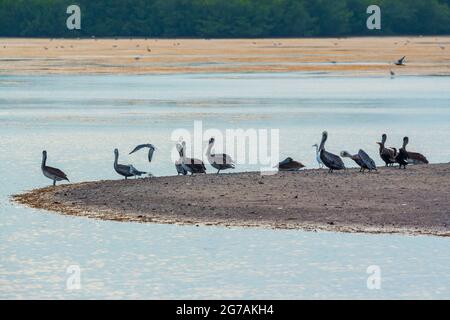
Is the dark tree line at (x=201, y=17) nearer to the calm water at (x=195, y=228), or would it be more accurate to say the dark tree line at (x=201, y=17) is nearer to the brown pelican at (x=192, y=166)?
the calm water at (x=195, y=228)

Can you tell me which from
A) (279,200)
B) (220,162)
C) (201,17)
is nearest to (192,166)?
(220,162)

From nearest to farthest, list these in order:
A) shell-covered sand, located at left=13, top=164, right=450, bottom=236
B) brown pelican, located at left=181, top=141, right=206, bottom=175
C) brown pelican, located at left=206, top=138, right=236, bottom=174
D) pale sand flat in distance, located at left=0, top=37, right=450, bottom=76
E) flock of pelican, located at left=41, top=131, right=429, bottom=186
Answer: shell-covered sand, located at left=13, top=164, right=450, bottom=236 → flock of pelican, located at left=41, top=131, right=429, bottom=186 → brown pelican, located at left=181, top=141, right=206, bottom=175 → brown pelican, located at left=206, top=138, right=236, bottom=174 → pale sand flat in distance, located at left=0, top=37, right=450, bottom=76

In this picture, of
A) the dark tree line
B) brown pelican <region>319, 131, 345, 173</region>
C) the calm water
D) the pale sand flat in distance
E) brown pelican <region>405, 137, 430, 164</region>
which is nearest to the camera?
the calm water

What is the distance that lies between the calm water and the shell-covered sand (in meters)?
0.58

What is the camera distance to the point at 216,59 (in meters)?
80.6

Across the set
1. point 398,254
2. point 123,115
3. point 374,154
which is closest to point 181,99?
point 123,115

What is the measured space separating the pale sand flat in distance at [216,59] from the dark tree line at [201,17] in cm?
2063

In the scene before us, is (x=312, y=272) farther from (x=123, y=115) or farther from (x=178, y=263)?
(x=123, y=115)

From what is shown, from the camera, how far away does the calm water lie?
13.7 meters

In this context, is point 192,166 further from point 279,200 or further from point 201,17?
point 201,17

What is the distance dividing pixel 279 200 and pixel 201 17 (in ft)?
362

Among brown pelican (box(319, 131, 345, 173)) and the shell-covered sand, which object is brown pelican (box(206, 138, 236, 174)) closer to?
the shell-covered sand

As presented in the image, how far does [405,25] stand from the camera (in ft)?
433

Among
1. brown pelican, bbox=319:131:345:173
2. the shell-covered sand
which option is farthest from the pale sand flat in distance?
the shell-covered sand
